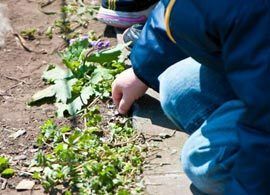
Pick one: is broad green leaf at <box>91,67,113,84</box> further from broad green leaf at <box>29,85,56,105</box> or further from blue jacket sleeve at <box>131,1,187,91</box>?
blue jacket sleeve at <box>131,1,187,91</box>

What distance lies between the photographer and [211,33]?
1.49 meters

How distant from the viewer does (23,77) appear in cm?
260

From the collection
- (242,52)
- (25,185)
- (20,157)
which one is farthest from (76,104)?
(242,52)

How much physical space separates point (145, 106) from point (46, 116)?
0.34 m

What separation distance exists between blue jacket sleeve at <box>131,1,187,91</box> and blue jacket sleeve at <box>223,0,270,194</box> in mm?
722

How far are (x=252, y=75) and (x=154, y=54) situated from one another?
0.82 m

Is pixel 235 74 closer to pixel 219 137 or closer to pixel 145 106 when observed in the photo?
pixel 219 137

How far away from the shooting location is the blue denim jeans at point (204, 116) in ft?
5.77

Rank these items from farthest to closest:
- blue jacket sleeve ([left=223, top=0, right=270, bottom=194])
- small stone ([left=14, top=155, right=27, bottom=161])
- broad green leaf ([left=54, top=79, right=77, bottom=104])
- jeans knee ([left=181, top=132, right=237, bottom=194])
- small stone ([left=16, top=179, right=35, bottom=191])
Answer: broad green leaf ([left=54, top=79, right=77, bottom=104]) < small stone ([left=14, top=155, right=27, bottom=161]) < small stone ([left=16, top=179, right=35, bottom=191]) < jeans knee ([left=181, top=132, right=237, bottom=194]) < blue jacket sleeve ([left=223, top=0, right=270, bottom=194])

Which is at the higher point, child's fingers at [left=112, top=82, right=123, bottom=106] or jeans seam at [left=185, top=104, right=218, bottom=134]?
jeans seam at [left=185, top=104, right=218, bottom=134]

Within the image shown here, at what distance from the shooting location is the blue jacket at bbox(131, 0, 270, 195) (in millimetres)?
1413

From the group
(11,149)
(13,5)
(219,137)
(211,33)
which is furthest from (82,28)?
(211,33)

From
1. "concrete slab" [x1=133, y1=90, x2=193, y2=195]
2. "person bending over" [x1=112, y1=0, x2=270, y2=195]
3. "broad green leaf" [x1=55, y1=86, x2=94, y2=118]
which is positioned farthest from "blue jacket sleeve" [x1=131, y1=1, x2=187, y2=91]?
"broad green leaf" [x1=55, y1=86, x2=94, y2=118]

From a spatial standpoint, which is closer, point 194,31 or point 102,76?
point 194,31
